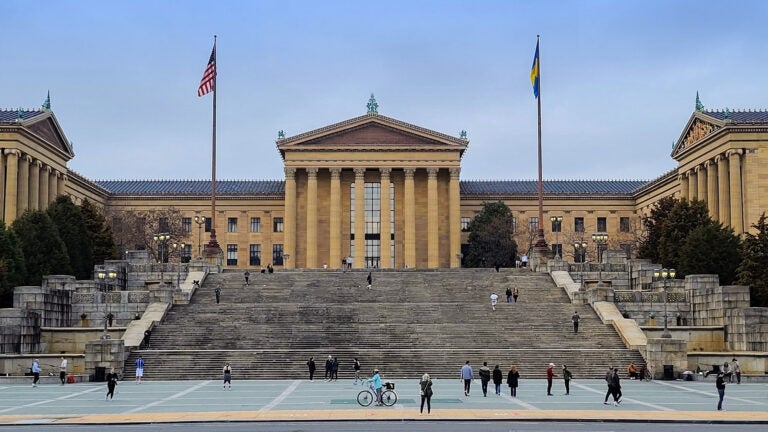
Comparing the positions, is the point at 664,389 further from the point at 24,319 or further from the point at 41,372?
the point at 24,319

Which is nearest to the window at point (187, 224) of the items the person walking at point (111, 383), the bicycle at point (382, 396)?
the person walking at point (111, 383)

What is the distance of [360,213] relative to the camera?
107250mm

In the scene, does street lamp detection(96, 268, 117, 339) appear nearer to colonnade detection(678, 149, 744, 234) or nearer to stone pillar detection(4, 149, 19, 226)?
stone pillar detection(4, 149, 19, 226)

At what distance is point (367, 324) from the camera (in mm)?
55781

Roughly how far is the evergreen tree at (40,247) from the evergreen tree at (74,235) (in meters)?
3.56

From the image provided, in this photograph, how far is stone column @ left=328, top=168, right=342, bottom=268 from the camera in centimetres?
10600

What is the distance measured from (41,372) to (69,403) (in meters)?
12.3

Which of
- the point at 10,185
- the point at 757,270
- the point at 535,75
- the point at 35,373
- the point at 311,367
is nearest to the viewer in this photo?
the point at 35,373

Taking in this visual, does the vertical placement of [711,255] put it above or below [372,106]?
below

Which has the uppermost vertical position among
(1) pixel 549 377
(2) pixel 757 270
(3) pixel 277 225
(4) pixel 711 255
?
(3) pixel 277 225

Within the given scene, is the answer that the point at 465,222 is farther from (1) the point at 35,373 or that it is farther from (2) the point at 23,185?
(1) the point at 35,373

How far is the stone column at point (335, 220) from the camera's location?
10600cm

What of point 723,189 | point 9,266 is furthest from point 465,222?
point 9,266

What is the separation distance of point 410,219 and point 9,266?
52721 millimetres
